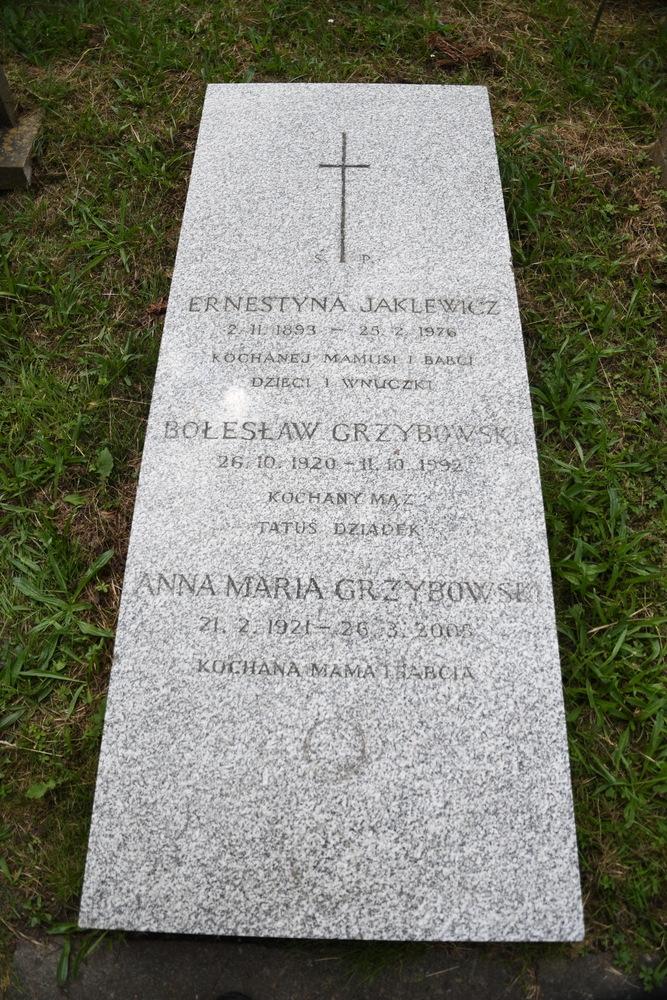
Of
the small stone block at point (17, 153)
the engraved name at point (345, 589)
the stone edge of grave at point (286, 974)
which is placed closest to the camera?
the stone edge of grave at point (286, 974)

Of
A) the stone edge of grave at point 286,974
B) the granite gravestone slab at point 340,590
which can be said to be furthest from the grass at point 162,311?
the granite gravestone slab at point 340,590

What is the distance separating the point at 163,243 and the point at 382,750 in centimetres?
232

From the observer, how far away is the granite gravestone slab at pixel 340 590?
189 cm

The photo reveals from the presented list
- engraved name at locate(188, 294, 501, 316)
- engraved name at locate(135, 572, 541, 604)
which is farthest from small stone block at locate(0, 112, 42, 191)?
engraved name at locate(135, 572, 541, 604)

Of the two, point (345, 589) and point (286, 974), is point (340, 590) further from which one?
point (286, 974)

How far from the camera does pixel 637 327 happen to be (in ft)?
9.68

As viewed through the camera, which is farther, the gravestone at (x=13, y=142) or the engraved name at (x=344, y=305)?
the gravestone at (x=13, y=142)

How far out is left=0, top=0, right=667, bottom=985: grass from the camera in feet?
7.25

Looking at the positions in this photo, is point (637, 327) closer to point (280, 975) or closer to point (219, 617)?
point (219, 617)

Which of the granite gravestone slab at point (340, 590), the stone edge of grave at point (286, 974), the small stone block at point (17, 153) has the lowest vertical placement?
the stone edge of grave at point (286, 974)

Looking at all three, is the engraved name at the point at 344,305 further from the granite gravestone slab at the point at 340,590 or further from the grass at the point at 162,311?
the grass at the point at 162,311

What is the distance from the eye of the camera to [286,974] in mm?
2020

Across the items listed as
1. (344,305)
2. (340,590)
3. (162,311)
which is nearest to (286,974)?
(340,590)

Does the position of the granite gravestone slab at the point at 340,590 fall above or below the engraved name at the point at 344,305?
below
